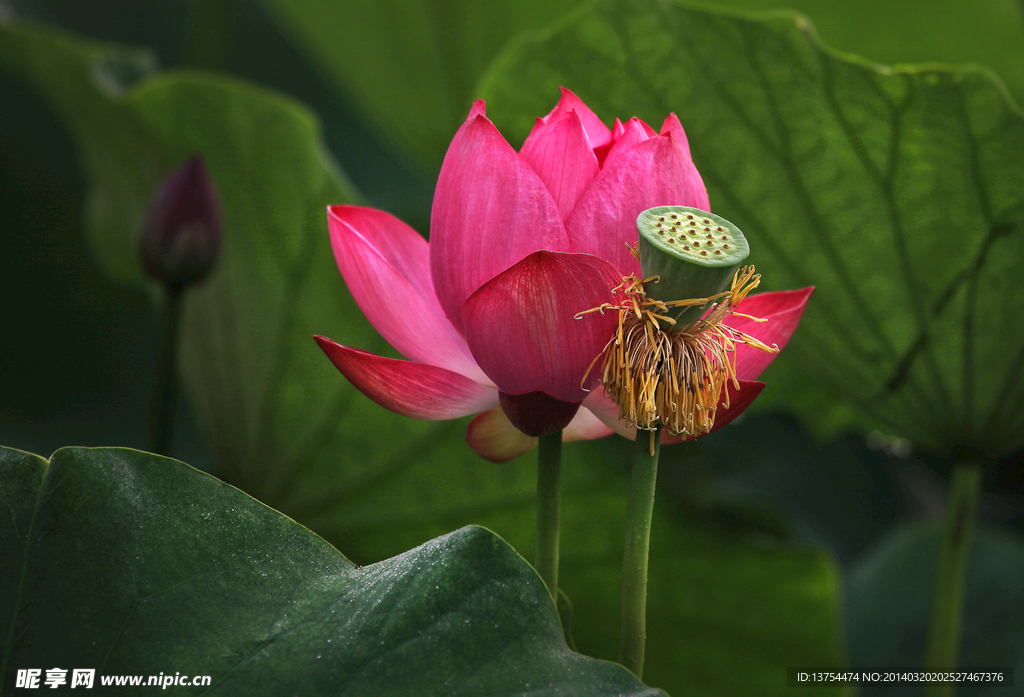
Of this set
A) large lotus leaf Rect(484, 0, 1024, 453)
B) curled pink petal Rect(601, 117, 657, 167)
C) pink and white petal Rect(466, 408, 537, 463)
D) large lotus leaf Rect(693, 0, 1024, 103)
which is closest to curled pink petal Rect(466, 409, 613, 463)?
pink and white petal Rect(466, 408, 537, 463)

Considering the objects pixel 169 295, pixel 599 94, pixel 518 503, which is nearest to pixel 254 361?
pixel 169 295

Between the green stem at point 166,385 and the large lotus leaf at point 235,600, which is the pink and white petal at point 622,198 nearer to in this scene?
the large lotus leaf at point 235,600

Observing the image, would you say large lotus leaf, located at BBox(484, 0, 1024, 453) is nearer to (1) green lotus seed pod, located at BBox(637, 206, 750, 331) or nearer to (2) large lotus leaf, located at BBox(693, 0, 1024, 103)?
(1) green lotus seed pod, located at BBox(637, 206, 750, 331)

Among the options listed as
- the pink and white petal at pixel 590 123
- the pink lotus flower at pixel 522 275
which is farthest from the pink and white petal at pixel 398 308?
the pink and white petal at pixel 590 123

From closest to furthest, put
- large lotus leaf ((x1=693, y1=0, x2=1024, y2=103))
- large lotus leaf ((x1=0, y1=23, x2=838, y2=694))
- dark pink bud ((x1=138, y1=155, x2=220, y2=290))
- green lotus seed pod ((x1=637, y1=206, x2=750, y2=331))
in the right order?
green lotus seed pod ((x1=637, y1=206, x2=750, y2=331)) → dark pink bud ((x1=138, y1=155, x2=220, y2=290)) → large lotus leaf ((x1=0, y1=23, x2=838, y2=694)) → large lotus leaf ((x1=693, y1=0, x2=1024, y2=103))

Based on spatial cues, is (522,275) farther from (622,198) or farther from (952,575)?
(952,575)

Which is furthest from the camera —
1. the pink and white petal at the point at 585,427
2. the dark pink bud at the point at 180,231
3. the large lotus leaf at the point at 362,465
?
the large lotus leaf at the point at 362,465
